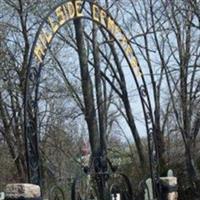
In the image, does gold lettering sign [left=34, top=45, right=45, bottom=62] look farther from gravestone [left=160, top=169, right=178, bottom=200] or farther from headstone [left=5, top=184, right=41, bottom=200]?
gravestone [left=160, top=169, right=178, bottom=200]

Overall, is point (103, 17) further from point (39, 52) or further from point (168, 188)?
point (168, 188)

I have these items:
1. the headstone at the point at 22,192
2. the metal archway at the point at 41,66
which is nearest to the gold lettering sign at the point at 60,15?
the metal archway at the point at 41,66

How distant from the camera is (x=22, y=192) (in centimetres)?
941

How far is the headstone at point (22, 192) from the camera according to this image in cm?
941

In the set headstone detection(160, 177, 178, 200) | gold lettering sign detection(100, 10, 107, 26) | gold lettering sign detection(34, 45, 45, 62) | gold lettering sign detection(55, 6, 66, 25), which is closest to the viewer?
gold lettering sign detection(34, 45, 45, 62)

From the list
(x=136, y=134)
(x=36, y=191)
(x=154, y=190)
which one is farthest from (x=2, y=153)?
(x=36, y=191)

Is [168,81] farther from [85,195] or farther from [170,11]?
[85,195]

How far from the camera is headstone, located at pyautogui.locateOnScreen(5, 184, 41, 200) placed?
9406 millimetres

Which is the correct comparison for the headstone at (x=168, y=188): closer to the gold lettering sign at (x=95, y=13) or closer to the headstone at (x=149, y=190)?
the headstone at (x=149, y=190)

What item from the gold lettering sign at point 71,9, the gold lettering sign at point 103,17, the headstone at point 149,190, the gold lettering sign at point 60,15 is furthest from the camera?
the headstone at point 149,190

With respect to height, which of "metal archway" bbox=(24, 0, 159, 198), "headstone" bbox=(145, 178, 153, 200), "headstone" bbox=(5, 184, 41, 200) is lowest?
"headstone" bbox=(5, 184, 41, 200)

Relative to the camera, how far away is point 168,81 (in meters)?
28.2

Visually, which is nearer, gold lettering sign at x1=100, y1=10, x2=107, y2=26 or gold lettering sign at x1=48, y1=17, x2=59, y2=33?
gold lettering sign at x1=48, y1=17, x2=59, y2=33

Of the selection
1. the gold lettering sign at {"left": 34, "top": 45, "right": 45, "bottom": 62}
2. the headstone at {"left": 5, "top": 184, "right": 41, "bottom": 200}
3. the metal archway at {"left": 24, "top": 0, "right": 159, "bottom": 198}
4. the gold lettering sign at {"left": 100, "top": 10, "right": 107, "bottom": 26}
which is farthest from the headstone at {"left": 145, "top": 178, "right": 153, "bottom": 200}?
the headstone at {"left": 5, "top": 184, "right": 41, "bottom": 200}
